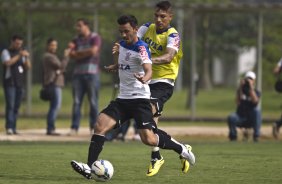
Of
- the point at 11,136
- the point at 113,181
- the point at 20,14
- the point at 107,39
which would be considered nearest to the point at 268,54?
the point at 107,39

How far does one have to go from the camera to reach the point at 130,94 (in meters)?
11.8

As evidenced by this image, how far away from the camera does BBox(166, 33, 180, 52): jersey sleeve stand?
12719mm

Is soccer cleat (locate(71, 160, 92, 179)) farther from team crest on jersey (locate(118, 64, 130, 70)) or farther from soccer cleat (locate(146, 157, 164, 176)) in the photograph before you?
team crest on jersey (locate(118, 64, 130, 70))

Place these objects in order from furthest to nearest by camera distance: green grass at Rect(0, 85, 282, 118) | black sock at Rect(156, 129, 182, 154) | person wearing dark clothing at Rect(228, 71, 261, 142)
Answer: green grass at Rect(0, 85, 282, 118)
person wearing dark clothing at Rect(228, 71, 261, 142)
black sock at Rect(156, 129, 182, 154)

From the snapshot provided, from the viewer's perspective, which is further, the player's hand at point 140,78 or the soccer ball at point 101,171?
the player's hand at point 140,78

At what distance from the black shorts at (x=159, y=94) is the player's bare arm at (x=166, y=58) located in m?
0.47

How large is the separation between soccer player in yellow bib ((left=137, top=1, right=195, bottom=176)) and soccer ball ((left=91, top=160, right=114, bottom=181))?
1.46 metres

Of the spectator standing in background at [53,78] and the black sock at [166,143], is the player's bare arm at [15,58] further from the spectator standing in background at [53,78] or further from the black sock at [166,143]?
the black sock at [166,143]

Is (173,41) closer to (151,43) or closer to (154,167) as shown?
(151,43)

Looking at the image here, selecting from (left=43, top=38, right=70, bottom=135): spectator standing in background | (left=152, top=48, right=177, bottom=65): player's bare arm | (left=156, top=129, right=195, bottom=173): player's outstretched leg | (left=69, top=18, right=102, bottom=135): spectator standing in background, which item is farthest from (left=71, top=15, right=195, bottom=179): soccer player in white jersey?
(left=43, top=38, right=70, bottom=135): spectator standing in background

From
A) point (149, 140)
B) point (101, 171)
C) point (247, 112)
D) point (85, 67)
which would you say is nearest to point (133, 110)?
point (149, 140)

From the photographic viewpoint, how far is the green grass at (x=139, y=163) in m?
11.6

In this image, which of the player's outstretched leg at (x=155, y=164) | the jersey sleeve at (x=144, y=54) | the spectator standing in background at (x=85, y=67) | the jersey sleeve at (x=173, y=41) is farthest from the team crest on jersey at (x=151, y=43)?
the spectator standing in background at (x=85, y=67)

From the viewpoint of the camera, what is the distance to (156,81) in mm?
12953
